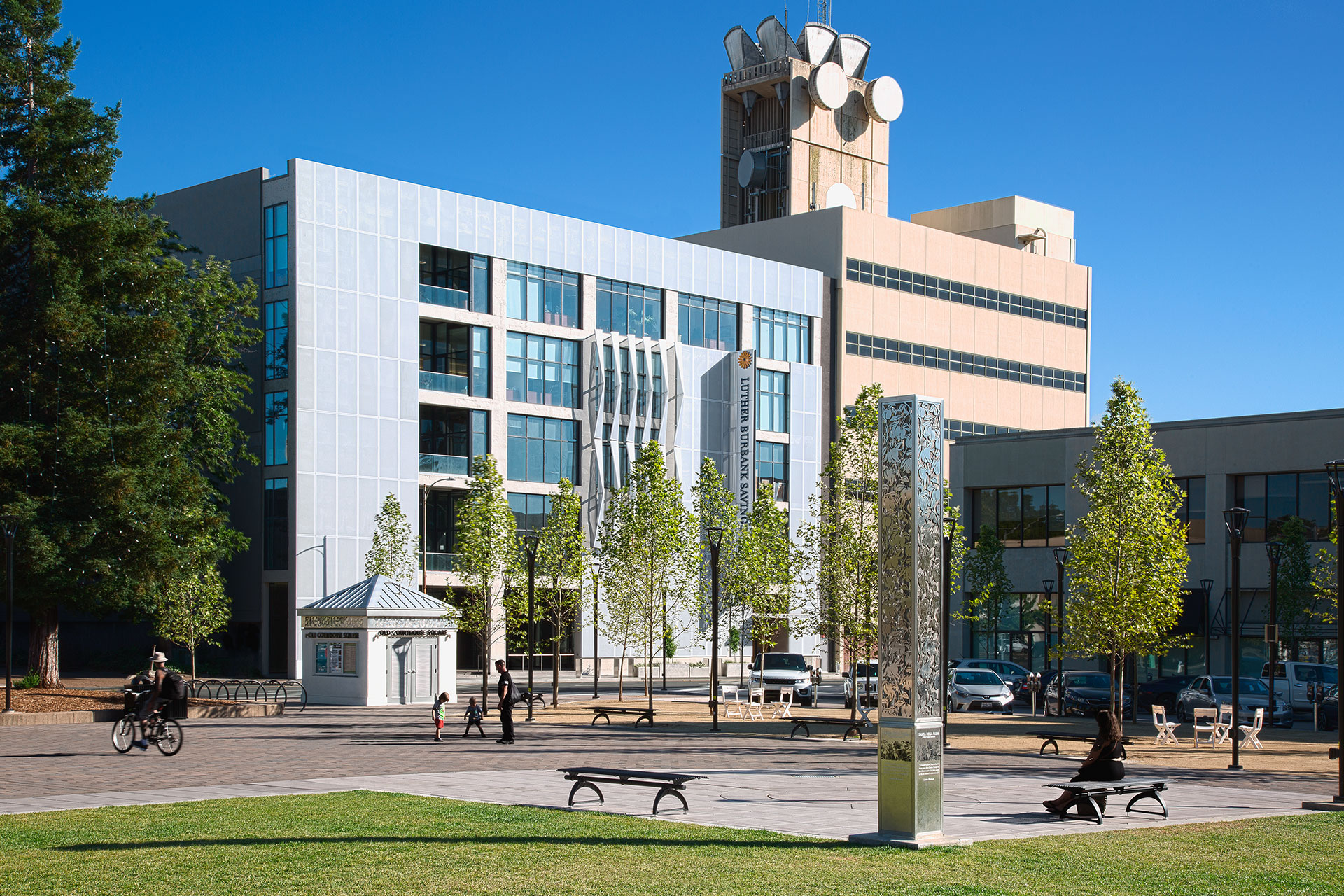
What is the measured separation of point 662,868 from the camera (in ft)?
38.9

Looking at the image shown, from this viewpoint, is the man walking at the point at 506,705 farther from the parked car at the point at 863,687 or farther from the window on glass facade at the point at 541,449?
the window on glass facade at the point at 541,449

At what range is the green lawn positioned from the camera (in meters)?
11.0

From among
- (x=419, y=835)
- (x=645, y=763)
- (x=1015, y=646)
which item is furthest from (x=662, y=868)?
(x=1015, y=646)

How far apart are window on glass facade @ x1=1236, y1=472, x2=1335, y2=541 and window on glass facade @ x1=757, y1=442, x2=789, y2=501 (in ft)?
94.3

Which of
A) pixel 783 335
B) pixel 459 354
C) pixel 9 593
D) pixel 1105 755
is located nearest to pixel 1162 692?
pixel 1105 755

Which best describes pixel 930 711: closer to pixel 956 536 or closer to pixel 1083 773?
pixel 1083 773

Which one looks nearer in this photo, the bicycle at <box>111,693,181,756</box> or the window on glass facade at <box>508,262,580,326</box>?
the bicycle at <box>111,693,181,756</box>

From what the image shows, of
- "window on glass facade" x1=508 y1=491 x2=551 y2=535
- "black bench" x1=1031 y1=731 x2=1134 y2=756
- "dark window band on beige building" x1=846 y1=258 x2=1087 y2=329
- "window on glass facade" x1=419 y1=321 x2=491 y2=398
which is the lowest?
"black bench" x1=1031 y1=731 x2=1134 y2=756

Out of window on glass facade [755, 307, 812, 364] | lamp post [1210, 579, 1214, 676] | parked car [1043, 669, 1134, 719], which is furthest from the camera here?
window on glass facade [755, 307, 812, 364]

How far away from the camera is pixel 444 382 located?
210 feet

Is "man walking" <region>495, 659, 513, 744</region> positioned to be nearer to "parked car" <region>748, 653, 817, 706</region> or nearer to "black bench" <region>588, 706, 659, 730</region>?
"black bench" <region>588, 706, 659, 730</region>

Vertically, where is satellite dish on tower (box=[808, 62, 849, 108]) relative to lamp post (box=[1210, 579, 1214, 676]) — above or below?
above

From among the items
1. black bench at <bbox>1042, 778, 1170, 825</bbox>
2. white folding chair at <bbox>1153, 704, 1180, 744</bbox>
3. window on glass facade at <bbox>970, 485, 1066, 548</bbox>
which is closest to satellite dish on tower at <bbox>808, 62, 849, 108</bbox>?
window on glass facade at <bbox>970, 485, 1066, 548</bbox>

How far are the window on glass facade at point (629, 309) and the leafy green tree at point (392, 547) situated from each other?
16824 millimetres
